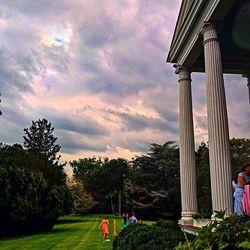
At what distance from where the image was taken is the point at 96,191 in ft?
246

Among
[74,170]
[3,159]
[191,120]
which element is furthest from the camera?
[74,170]

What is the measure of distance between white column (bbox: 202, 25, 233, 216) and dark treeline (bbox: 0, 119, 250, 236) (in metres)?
3.80

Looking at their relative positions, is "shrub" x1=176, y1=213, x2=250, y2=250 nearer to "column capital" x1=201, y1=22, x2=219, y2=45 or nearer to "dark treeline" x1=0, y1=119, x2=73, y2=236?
"column capital" x1=201, y1=22, x2=219, y2=45

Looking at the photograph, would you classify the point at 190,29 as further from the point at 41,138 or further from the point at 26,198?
the point at 41,138

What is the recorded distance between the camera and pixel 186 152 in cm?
1491

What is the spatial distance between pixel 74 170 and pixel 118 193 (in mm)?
31930

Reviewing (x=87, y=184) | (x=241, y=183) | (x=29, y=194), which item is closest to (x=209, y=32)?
(x=241, y=183)

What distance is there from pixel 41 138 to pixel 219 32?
70699mm

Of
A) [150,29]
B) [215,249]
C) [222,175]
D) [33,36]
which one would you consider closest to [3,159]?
[33,36]

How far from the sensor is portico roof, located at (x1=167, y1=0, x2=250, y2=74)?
11.7m

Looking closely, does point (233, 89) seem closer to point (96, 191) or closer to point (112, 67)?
point (112, 67)

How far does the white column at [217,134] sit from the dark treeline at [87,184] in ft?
12.5

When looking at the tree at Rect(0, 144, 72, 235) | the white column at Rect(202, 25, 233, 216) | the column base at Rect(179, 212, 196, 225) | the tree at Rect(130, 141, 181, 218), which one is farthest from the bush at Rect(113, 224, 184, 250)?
the tree at Rect(130, 141, 181, 218)

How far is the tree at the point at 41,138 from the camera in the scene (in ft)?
257
